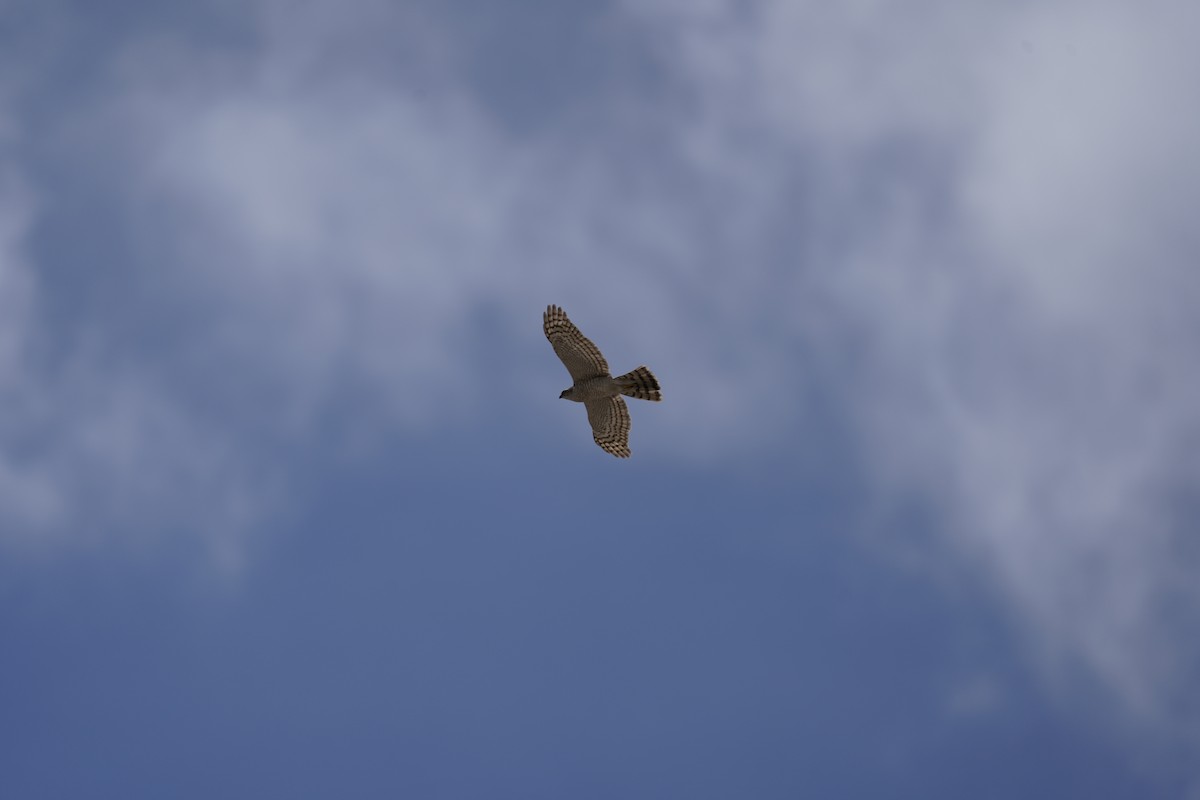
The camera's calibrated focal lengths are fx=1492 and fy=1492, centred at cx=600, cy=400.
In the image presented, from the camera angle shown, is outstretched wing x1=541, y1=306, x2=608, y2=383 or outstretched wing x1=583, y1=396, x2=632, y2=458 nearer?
outstretched wing x1=541, y1=306, x2=608, y2=383

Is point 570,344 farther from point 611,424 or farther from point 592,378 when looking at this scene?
point 611,424

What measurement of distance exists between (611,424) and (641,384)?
9.02 ft

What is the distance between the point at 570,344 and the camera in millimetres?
44750

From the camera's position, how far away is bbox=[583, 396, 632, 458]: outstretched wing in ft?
Result: 154

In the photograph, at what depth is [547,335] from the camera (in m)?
45.0

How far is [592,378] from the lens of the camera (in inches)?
1797

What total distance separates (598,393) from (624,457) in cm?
289

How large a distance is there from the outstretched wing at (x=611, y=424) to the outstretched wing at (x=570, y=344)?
1664 mm

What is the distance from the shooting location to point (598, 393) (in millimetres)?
45875

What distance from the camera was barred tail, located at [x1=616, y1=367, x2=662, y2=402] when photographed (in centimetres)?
4497

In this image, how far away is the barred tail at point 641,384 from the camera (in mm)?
44969

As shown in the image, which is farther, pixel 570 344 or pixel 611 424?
pixel 611 424

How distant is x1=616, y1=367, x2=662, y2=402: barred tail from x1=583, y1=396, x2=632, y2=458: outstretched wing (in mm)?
1242

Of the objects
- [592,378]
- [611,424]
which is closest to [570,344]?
[592,378]
